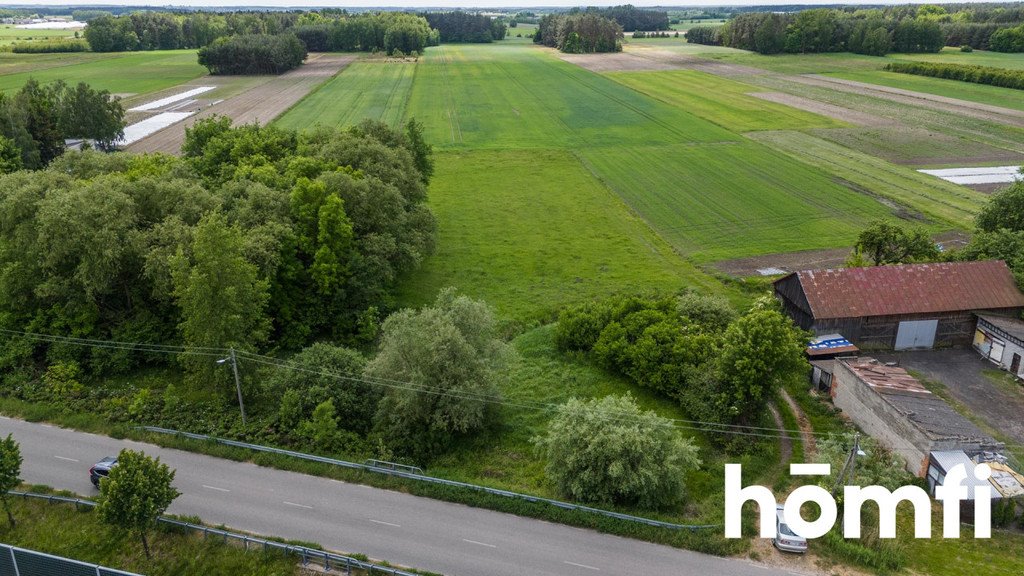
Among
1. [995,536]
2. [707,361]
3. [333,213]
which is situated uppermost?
[333,213]

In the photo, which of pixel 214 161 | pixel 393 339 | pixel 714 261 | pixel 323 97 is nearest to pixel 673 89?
pixel 323 97

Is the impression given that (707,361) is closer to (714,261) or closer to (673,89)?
(714,261)

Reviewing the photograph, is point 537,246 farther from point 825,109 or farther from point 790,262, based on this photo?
point 825,109

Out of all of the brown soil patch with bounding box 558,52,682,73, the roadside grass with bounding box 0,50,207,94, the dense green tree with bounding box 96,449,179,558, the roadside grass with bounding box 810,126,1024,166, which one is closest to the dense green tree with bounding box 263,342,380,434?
the dense green tree with bounding box 96,449,179,558

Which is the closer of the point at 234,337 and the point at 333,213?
the point at 234,337

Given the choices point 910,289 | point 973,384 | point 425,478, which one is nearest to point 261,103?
point 425,478

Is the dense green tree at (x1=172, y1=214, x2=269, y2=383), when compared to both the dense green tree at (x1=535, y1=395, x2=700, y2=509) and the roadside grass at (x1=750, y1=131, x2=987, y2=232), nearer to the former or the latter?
the dense green tree at (x1=535, y1=395, x2=700, y2=509)

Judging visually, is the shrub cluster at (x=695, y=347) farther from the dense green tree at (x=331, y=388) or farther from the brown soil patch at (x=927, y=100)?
the brown soil patch at (x=927, y=100)
